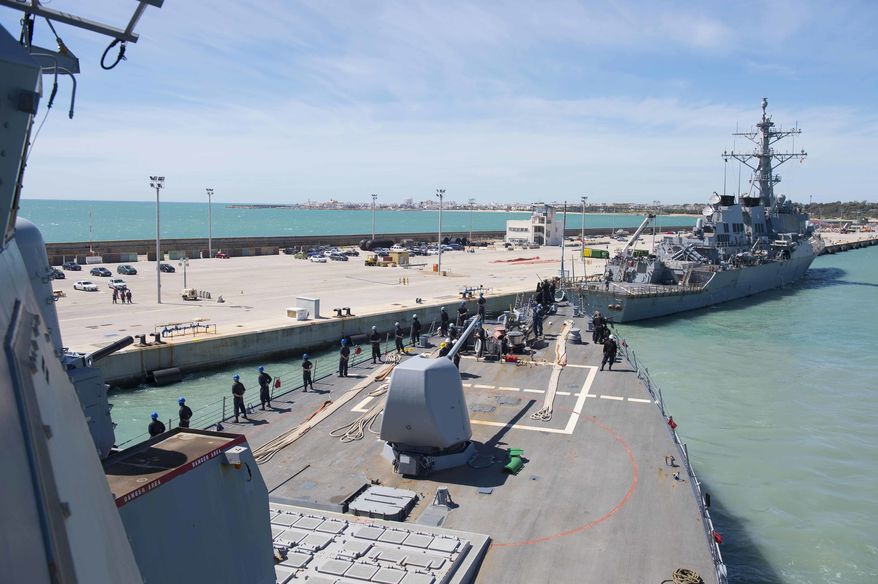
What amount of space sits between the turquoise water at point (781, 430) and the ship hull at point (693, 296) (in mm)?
1140

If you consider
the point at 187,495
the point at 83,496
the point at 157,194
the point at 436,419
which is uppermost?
the point at 157,194

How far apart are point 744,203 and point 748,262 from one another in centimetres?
1074

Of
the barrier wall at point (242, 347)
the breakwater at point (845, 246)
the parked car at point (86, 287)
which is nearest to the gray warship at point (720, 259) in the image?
the barrier wall at point (242, 347)

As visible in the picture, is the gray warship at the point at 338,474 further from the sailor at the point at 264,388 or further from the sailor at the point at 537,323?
the sailor at the point at 537,323

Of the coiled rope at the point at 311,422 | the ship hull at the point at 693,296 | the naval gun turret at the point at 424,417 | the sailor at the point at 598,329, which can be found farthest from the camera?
the ship hull at the point at 693,296

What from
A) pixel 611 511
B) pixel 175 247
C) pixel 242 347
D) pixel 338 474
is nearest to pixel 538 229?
pixel 175 247

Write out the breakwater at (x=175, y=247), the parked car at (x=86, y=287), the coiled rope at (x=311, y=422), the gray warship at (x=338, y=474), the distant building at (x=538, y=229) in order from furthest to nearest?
the distant building at (x=538, y=229), the breakwater at (x=175, y=247), the parked car at (x=86, y=287), the coiled rope at (x=311, y=422), the gray warship at (x=338, y=474)

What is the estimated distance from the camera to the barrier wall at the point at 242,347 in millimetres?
27641

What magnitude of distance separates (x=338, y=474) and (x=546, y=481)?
400 cm

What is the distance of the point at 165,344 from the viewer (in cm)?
2927

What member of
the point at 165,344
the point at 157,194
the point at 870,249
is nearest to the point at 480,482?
the point at 165,344

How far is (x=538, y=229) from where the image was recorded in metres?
111

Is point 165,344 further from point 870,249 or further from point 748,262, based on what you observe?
point 870,249

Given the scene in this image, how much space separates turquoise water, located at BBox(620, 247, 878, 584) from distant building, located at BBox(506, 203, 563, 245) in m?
65.7
